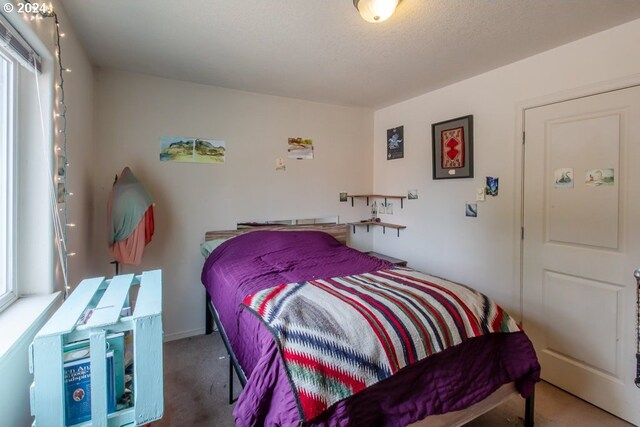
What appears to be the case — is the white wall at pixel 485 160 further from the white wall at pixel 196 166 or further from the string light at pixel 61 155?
the string light at pixel 61 155

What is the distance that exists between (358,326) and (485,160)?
6.55 ft

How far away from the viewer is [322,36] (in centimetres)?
192

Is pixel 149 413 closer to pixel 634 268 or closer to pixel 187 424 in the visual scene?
pixel 187 424

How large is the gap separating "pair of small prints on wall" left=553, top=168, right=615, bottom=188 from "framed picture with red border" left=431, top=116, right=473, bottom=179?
642mm

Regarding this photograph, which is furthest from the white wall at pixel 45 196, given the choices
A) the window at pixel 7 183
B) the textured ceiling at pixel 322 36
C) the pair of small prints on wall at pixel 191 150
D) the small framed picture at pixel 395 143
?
the small framed picture at pixel 395 143

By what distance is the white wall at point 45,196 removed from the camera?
110 centimetres

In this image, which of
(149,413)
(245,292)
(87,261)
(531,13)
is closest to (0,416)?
(149,413)

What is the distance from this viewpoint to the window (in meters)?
1.27

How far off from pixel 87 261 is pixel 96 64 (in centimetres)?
154

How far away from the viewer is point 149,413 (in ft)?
3.04

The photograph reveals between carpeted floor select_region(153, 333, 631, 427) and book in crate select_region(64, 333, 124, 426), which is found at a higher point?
book in crate select_region(64, 333, 124, 426)

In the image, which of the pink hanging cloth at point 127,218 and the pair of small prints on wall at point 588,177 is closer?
the pair of small prints on wall at point 588,177

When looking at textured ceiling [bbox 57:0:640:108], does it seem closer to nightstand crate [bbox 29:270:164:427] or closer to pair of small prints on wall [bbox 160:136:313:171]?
pair of small prints on wall [bbox 160:136:313:171]

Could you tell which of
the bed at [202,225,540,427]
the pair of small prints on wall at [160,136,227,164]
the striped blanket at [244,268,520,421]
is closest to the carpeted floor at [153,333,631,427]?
the bed at [202,225,540,427]
